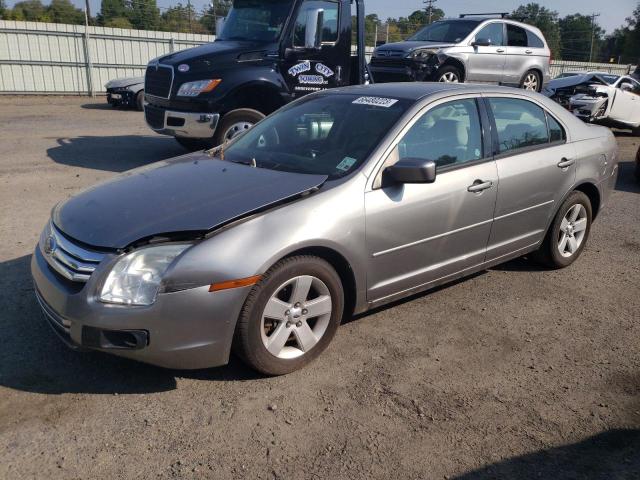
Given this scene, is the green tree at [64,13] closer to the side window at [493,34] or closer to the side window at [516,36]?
the side window at [493,34]

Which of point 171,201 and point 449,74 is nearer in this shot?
point 171,201

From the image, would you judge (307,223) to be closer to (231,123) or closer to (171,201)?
(171,201)

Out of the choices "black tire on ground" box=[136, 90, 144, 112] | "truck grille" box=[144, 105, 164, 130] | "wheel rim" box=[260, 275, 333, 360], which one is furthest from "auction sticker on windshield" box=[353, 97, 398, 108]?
"black tire on ground" box=[136, 90, 144, 112]

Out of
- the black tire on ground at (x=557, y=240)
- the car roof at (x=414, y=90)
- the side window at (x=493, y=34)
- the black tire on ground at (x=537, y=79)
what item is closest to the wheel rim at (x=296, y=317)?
the car roof at (x=414, y=90)

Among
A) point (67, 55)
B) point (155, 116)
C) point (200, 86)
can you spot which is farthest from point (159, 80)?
point (67, 55)

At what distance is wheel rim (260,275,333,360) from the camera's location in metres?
3.31

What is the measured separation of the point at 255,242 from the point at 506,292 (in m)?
2.51

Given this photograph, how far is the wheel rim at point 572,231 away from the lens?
17.1ft

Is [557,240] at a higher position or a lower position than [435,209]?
lower

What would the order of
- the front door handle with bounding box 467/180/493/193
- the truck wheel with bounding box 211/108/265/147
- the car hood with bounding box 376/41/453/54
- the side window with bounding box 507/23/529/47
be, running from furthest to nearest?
the side window with bounding box 507/23/529/47 → the car hood with bounding box 376/41/453/54 → the truck wheel with bounding box 211/108/265/147 → the front door handle with bounding box 467/180/493/193

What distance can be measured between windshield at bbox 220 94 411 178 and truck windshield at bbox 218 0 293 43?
187 inches

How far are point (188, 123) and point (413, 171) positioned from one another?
5.59m

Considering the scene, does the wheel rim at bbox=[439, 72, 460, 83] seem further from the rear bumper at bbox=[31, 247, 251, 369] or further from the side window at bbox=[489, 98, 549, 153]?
the rear bumper at bbox=[31, 247, 251, 369]

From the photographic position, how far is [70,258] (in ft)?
10.5
